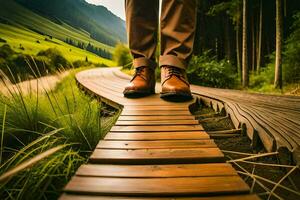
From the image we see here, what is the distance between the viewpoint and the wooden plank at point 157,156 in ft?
3.17

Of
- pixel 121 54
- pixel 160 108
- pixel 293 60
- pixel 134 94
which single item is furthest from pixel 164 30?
pixel 121 54

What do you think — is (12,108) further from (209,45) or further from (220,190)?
(209,45)

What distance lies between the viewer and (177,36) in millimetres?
2305

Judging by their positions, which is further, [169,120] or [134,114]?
[134,114]

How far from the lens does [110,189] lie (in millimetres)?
752

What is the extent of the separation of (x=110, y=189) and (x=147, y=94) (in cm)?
180

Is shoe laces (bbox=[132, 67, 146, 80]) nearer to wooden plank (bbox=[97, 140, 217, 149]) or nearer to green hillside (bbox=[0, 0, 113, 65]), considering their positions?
green hillside (bbox=[0, 0, 113, 65])

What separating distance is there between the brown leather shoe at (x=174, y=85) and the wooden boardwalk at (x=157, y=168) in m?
0.66

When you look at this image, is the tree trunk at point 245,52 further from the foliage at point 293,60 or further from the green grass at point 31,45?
the green grass at point 31,45

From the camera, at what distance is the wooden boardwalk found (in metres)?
0.73

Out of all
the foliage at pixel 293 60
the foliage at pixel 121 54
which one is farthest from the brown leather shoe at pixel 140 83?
the foliage at pixel 121 54

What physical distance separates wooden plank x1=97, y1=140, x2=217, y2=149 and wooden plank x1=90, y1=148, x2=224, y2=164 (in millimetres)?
61

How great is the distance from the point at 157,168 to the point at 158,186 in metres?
0.14

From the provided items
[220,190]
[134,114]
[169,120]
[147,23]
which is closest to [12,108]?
[134,114]
